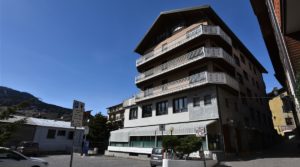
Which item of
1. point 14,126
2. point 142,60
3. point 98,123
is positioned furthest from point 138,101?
point 14,126

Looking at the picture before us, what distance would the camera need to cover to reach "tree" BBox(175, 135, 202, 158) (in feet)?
47.7

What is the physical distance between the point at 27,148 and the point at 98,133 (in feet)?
42.2

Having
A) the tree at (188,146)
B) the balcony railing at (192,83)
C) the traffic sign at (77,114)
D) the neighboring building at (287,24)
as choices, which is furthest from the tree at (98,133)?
the neighboring building at (287,24)

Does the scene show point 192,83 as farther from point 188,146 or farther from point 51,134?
point 51,134

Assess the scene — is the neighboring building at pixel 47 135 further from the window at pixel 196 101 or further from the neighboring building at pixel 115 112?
the neighboring building at pixel 115 112

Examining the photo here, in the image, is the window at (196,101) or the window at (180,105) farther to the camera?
the window at (180,105)

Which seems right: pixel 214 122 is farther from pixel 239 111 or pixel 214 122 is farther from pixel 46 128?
pixel 46 128

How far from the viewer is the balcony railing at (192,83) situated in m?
21.0

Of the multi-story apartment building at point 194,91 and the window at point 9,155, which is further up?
the multi-story apartment building at point 194,91

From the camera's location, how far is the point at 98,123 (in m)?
37.1

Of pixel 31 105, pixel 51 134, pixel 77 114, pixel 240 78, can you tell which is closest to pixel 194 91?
pixel 240 78

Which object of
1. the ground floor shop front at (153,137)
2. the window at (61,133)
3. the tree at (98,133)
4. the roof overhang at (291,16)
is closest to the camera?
the roof overhang at (291,16)

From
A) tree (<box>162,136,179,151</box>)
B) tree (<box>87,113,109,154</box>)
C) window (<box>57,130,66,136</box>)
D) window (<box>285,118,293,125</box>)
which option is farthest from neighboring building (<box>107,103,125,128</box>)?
tree (<box>162,136,179,151</box>)

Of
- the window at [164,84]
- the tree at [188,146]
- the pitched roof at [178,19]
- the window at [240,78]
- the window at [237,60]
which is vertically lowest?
the tree at [188,146]
